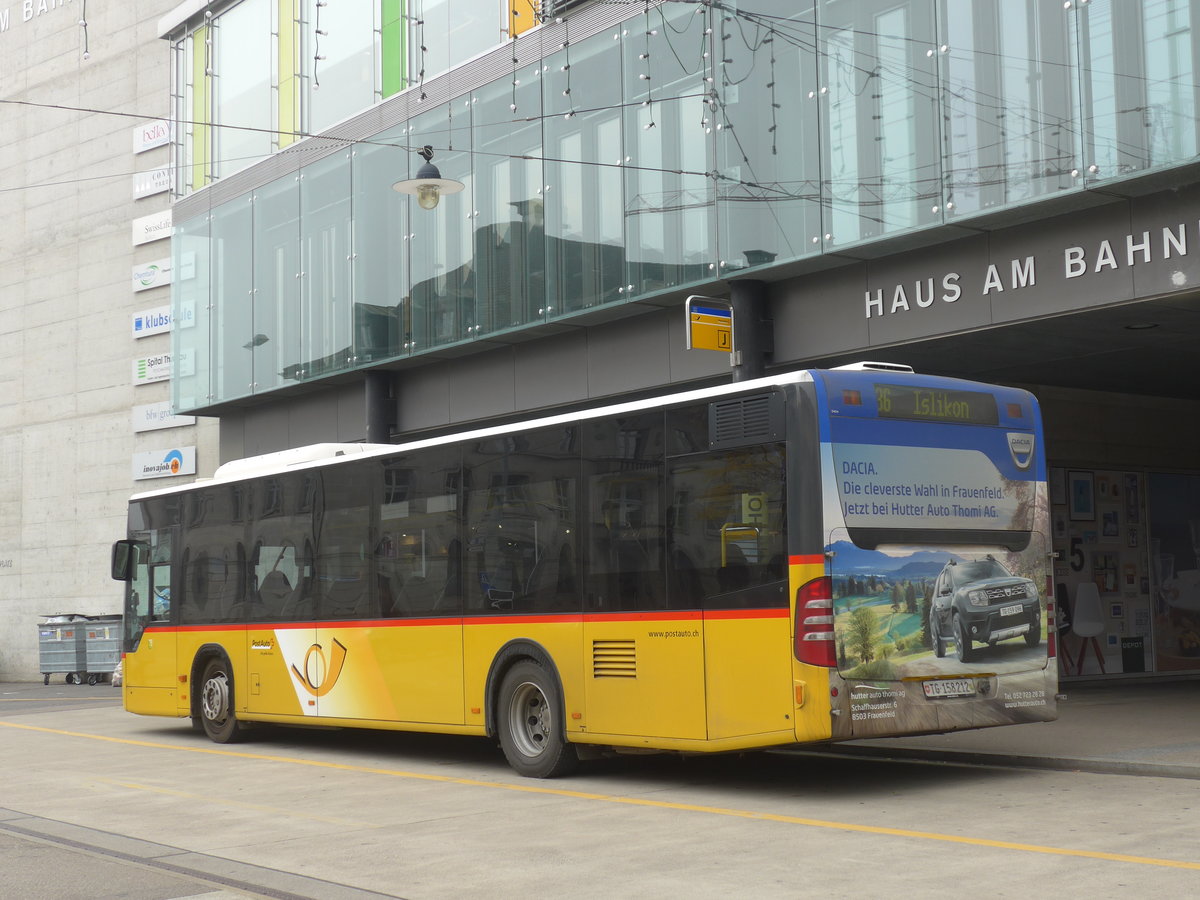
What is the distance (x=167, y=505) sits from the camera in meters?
17.8

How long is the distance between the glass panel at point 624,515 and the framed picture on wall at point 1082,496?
36.7ft

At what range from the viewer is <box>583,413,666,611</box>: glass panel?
1102cm

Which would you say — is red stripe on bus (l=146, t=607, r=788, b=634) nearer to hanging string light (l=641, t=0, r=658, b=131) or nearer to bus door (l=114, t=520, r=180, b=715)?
bus door (l=114, t=520, r=180, b=715)

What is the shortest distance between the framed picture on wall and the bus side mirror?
1285 cm

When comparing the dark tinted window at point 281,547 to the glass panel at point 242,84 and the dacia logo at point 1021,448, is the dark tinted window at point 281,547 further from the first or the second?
the glass panel at point 242,84

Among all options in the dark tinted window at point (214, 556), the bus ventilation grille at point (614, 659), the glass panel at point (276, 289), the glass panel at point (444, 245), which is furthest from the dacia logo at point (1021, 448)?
the glass panel at point (276, 289)

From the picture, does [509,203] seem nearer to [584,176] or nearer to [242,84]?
[584,176]

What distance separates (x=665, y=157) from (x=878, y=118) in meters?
3.36

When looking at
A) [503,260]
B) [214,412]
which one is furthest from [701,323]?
[214,412]

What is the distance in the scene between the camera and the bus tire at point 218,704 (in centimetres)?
1650

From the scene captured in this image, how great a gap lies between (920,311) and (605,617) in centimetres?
599

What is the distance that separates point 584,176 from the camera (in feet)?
62.4

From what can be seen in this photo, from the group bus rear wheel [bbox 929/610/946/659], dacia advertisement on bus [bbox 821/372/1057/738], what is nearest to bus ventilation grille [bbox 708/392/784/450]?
dacia advertisement on bus [bbox 821/372/1057/738]

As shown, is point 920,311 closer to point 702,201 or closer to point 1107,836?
point 702,201
